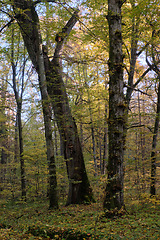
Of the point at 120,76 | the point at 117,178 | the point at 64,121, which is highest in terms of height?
the point at 120,76

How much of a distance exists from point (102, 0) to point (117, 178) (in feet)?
24.0

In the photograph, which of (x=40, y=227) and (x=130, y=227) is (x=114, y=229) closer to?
(x=130, y=227)

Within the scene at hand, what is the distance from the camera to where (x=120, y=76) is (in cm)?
510

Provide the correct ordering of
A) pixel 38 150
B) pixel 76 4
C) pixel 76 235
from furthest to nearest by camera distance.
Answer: pixel 38 150
pixel 76 4
pixel 76 235

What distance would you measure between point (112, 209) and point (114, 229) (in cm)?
105

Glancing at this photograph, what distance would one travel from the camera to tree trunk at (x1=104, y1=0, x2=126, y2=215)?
4.74 meters

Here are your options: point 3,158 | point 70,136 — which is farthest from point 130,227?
point 3,158

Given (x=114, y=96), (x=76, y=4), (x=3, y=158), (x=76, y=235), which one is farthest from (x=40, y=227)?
(x=3, y=158)

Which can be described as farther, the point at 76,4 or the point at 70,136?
the point at 76,4

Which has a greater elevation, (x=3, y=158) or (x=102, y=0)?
(x=102, y=0)

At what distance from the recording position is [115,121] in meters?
4.95

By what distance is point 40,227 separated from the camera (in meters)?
4.05

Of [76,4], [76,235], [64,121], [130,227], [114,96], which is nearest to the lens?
[76,235]

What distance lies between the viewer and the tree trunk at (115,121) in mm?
4738
